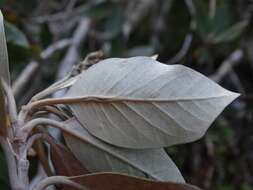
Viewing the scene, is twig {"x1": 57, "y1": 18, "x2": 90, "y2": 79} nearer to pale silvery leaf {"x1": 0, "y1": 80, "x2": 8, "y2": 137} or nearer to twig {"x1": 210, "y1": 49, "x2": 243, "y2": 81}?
twig {"x1": 210, "y1": 49, "x2": 243, "y2": 81}

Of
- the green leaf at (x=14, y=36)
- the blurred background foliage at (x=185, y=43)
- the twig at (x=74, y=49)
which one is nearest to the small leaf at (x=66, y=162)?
the green leaf at (x=14, y=36)

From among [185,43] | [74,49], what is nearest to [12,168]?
[74,49]

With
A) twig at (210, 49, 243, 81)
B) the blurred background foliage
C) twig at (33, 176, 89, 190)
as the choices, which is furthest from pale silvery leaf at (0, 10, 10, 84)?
twig at (210, 49, 243, 81)

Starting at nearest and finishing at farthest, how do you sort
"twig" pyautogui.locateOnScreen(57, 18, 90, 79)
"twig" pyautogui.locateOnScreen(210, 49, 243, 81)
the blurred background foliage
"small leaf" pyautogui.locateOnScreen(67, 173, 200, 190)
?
"small leaf" pyautogui.locateOnScreen(67, 173, 200, 190)
"twig" pyautogui.locateOnScreen(57, 18, 90, 79)
the blurred background foliage
"twig" pyautogui.locateOnScreen(210, 49, 243, 81)

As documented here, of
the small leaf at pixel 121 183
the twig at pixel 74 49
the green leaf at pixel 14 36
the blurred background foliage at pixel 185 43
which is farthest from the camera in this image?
the blurred background foliage at pixel 185 43

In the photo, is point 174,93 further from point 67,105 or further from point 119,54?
point 119,54

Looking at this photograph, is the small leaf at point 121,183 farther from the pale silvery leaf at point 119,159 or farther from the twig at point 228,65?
the twig at point 228,65

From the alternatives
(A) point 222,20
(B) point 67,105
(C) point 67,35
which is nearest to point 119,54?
(C) point 67,35

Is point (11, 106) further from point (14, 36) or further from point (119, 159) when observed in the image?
point (14, 36)
